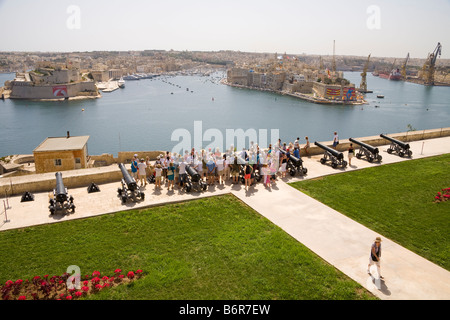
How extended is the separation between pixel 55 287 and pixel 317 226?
17.9 feet

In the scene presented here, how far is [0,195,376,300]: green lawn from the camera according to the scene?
561 centimetres

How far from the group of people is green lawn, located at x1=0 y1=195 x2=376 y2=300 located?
1854 millimetres

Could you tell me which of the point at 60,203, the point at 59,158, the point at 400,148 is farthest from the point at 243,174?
the point at 400,148

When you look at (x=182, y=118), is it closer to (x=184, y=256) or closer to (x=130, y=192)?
(x=130, y=192)

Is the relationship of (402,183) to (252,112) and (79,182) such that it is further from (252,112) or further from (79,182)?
(252,112)

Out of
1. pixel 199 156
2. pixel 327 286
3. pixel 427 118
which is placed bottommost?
pixel 427 118

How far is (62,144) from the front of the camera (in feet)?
43.1

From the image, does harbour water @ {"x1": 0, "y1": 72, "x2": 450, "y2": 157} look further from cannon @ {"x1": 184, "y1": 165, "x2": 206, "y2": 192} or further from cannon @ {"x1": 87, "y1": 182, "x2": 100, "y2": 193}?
cannon @ {"x1": 184, "y1": 165, "x2": 206, "y2": 192}

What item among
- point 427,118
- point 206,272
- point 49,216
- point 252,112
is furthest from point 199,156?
point 427,118

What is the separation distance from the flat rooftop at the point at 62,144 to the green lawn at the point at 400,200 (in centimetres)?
821

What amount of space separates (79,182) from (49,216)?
6.91 ft

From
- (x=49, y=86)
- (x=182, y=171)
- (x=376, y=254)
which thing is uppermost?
(x=49, y=86)

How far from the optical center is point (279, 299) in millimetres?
5395

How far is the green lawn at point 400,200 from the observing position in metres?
7.32
